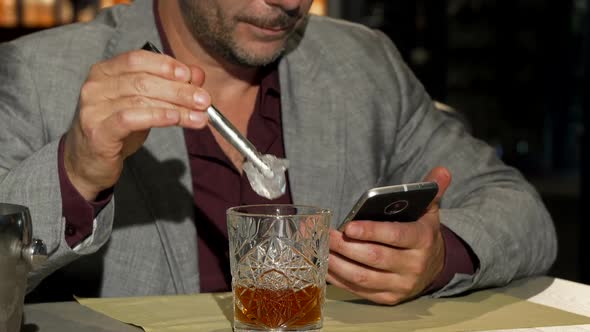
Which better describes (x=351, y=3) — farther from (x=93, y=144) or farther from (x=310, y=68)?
(x=93, y=144)

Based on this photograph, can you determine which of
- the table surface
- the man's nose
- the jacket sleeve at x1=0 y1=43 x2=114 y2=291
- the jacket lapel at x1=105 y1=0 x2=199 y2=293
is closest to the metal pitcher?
the table surface

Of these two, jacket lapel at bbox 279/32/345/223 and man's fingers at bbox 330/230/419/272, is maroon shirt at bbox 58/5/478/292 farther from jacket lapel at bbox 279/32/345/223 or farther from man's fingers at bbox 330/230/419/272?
man's fingers at bbox 330/230/419/272

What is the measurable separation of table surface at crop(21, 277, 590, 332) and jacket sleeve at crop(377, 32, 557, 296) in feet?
0.16

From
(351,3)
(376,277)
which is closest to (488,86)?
(351,3)

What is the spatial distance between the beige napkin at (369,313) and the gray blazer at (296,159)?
3.8 inches

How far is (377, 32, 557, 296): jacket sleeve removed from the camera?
5.43 feet

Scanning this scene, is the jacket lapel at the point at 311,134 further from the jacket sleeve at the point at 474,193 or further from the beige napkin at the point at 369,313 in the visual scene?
the beige napkin at the point at 369,313

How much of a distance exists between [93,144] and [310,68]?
792mm

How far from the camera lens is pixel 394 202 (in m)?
1.38

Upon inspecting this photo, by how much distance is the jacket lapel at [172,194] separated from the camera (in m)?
1.78

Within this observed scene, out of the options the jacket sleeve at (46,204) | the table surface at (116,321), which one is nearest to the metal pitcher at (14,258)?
the table surface at (116,321)

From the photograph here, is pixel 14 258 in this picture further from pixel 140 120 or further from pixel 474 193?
pixel 474 193

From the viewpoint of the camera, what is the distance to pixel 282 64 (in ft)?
6.72

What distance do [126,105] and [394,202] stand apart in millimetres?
405
